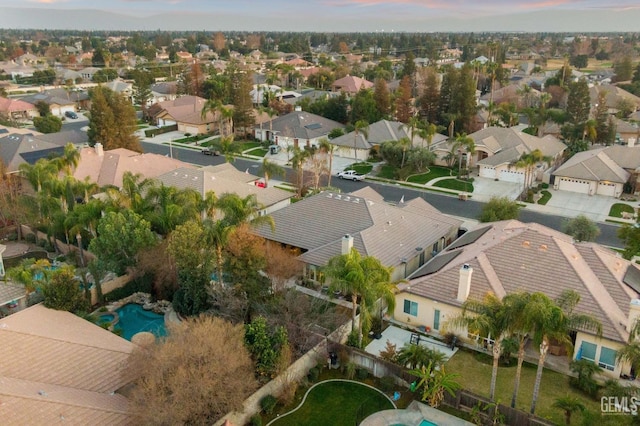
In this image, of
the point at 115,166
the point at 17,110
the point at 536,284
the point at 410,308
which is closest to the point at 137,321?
the point at 410,308

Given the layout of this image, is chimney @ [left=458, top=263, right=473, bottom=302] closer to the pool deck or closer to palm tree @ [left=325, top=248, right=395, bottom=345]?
palm tree @ [left=325, top=248, right=395, bottom=345]

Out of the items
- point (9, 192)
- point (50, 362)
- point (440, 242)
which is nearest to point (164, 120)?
point (9, 192)

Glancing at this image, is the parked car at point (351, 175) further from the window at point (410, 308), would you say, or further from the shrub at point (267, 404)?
the shrub at point (267, 404)

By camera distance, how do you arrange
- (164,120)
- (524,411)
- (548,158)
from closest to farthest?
(524,411), (548,158), (164,120)

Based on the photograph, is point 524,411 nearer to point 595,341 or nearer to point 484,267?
point 595,341

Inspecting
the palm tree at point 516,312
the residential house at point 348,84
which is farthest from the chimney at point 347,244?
the residential house at point 348,84

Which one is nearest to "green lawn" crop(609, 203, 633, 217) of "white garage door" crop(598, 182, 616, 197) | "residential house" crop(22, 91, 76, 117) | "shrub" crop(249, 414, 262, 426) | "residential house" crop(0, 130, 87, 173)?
"white garage door" crop(598, 182, 616, 197)
